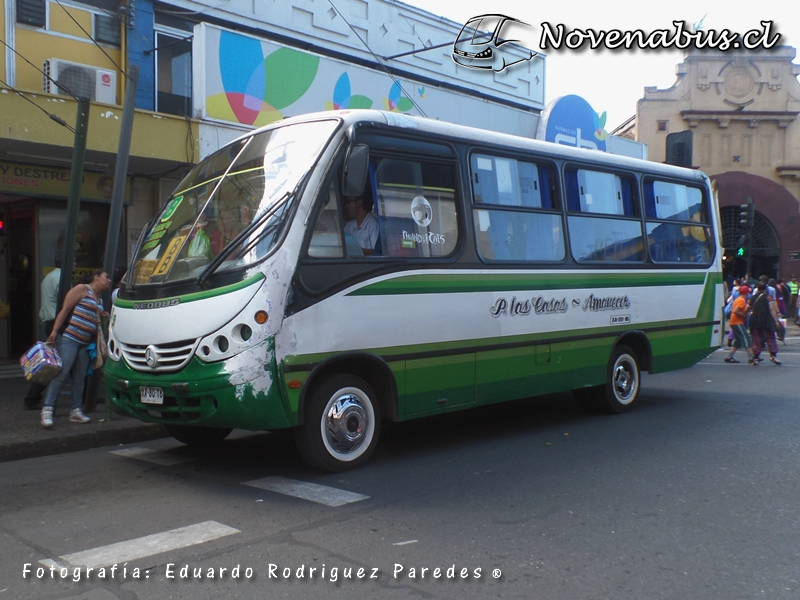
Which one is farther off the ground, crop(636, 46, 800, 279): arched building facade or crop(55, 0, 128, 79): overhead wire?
crop(636, 46, 800, 279): arched building facade

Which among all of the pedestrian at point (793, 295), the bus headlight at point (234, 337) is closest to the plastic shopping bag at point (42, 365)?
the bus headlight at point (234, 337)

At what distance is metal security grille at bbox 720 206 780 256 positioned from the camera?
110 feet

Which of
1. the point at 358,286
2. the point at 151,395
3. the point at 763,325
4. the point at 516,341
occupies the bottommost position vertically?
the point at 151,395

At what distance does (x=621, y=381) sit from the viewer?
9781 millimetres

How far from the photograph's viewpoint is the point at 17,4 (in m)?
11.9

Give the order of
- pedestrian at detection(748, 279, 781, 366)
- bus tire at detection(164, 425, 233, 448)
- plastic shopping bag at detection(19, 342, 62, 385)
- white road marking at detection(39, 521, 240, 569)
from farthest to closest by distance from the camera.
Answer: pedestrian at detection(748, 279, 781, 366)
plastic shopping bag at detection(19, 342, 62, 385)
bus tire at detection(164, 425, 233, 448)
white road marking at detection(39, 521, 240, 569)

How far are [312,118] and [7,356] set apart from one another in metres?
8.81

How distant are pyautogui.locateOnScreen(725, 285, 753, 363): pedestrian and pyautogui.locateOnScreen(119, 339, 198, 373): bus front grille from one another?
44.2 feet

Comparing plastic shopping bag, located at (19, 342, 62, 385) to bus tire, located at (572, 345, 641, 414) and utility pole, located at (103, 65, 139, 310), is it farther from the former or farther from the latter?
bus tire, located at (572, 345, 641, 414)

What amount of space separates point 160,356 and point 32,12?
8.27 metres

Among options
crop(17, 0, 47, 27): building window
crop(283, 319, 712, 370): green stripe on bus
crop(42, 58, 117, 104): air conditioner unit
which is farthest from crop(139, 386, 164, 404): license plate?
crop(17, 0, 47, 27): building window

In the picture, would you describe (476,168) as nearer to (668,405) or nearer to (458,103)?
(668,405)

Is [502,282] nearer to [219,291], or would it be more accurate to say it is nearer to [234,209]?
[234,209]

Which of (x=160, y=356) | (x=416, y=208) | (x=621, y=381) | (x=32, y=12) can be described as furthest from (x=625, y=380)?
(x=32, y=12)
